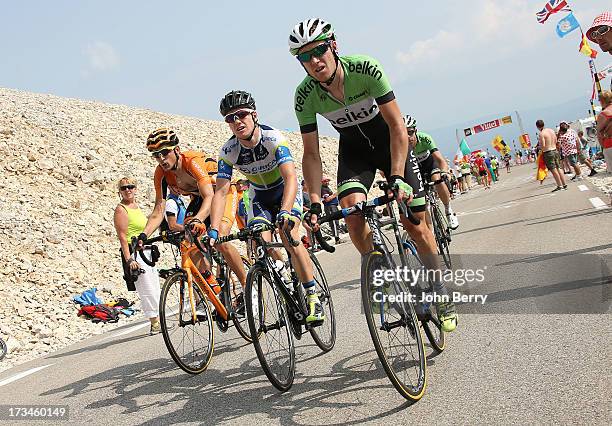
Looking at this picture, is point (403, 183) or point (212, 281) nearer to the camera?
point (403, 183)

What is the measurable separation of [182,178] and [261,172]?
141 centimetres

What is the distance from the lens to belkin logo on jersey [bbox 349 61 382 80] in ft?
17.2

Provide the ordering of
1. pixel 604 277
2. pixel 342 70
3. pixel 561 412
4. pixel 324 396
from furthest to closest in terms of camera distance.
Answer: pixel 604 277
pixel 342 70
pixel 324 396
pixel 561 412

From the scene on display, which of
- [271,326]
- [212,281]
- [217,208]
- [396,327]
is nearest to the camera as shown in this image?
[396,327]

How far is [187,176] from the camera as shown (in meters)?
7.70

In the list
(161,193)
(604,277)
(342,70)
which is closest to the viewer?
(342,70)

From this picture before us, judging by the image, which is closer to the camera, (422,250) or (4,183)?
(422,250)

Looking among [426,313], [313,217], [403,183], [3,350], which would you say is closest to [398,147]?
[403,183]

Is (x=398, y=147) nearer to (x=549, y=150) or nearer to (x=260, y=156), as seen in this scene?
(x=260, y=156)

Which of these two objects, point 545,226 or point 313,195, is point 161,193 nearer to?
point 313,195

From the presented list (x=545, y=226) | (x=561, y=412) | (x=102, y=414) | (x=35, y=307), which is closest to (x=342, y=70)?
(x=561, y=412)

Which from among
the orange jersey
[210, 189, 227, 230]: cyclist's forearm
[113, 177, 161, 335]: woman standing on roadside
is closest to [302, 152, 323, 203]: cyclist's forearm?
[210, 189, 227, 230]: cyclist's forearm

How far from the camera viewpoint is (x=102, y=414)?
565 centimetres

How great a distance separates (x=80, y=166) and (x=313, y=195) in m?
26.5
